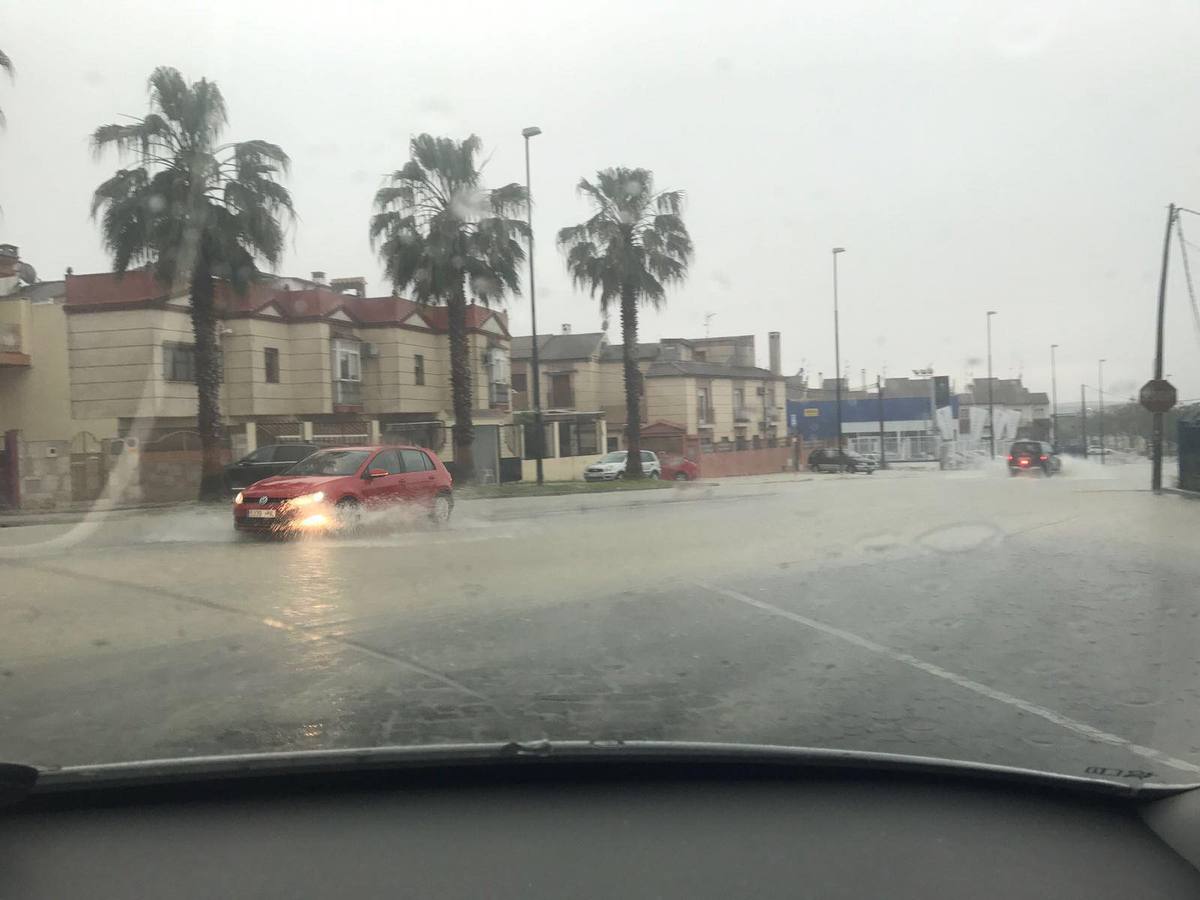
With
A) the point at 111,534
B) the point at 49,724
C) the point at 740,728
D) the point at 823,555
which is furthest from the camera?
the point at 111,534

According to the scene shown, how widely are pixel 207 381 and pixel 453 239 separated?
29.5 feet

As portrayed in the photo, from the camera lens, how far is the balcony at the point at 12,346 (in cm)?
3030

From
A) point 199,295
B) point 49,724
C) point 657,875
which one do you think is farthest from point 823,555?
point 199,295

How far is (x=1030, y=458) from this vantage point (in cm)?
4347

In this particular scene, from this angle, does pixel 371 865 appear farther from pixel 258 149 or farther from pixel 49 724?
pixel 258 149

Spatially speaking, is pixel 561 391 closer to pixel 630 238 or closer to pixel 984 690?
pixel 630 238

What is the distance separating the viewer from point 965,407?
105 metres

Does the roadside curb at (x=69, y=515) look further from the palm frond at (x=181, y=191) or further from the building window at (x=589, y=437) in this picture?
the building window at (x=589, y=437)

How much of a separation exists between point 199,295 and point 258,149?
155 inches

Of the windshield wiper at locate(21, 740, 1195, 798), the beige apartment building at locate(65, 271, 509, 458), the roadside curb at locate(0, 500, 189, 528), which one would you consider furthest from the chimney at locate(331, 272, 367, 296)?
A: the windshield wiper at locate(21, 740, 1195, 798)

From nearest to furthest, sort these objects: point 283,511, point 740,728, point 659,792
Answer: point 659,792 < point 740,728 < point 283,511

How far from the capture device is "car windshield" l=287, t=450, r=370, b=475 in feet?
57.0

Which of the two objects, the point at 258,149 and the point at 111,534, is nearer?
the point at 111,534

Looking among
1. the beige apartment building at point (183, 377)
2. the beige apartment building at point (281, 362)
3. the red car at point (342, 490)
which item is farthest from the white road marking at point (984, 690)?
the beige apartment building at point (281, 362)
